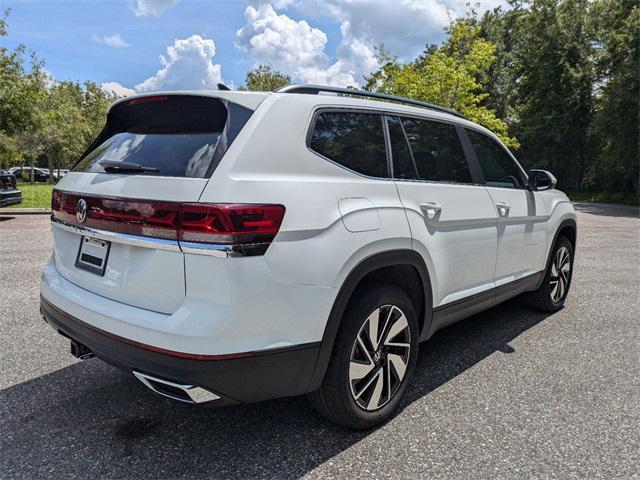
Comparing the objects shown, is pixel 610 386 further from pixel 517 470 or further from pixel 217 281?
pixel 217 281

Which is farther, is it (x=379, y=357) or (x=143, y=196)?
(x=379, y=357)

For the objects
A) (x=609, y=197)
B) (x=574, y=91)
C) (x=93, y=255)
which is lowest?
(x=93, y=255)

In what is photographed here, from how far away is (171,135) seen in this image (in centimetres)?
231

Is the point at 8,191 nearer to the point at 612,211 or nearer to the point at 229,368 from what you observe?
the point at 229,368

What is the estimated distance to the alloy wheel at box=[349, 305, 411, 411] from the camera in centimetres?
244

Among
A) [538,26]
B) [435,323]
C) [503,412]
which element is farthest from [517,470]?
[538,26]

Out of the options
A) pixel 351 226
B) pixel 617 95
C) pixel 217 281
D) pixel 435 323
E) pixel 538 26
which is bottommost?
pixel 435 323

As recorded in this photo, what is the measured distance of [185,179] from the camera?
6.59 ft

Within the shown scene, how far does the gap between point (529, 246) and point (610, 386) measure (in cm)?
124

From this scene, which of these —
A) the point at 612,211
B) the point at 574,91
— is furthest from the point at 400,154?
the point at 574,91

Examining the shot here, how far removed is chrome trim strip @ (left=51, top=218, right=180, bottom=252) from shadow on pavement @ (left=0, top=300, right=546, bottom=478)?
1.08 metres

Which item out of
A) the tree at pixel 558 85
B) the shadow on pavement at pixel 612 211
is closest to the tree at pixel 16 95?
the shadow on pavement at pixel 612 211

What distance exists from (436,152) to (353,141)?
876 mm

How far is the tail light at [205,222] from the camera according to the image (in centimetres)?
190
